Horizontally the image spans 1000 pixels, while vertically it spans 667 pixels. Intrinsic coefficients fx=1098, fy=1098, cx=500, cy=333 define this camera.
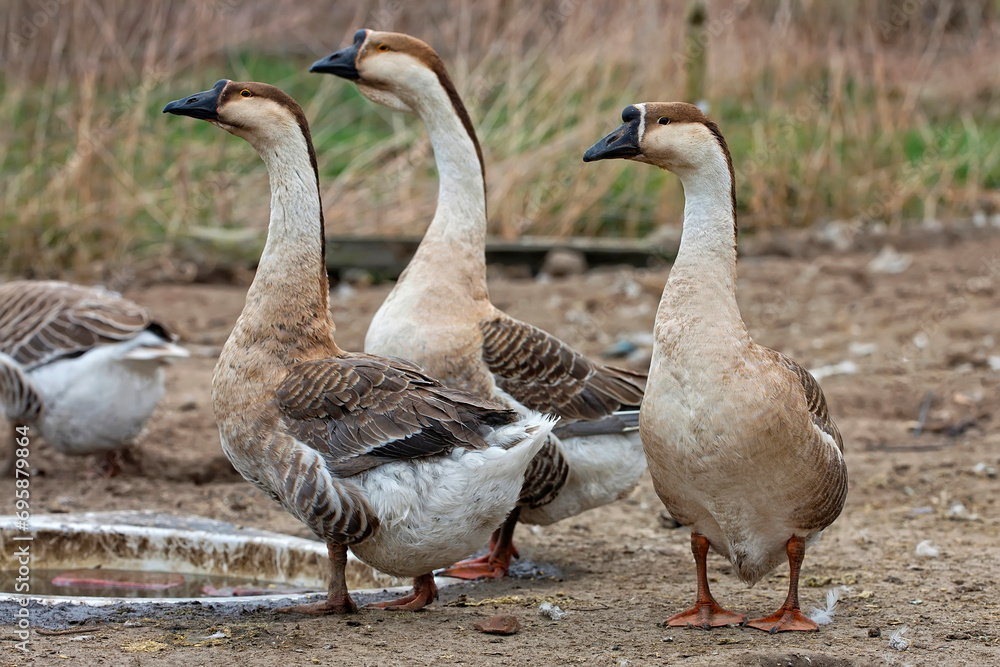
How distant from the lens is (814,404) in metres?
3.77

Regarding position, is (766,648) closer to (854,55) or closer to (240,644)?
(240,644)

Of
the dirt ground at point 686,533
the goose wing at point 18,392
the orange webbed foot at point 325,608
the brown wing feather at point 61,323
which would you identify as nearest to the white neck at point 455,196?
the dirt ground at point 686,533

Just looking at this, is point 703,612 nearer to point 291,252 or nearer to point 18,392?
point 291,252

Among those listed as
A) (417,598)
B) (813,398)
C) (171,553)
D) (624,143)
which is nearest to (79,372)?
(171,553)

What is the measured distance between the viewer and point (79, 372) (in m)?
5.55

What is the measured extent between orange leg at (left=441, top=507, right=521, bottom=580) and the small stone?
86 cm

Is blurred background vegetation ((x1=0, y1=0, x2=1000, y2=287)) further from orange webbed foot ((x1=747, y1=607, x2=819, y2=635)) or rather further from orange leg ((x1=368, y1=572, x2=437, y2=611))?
Result: orange webbed foot ((x1=747, y1=607, x2=819, y2=635))

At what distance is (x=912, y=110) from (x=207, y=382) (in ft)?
26.8

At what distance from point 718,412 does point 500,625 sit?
3.28 feet

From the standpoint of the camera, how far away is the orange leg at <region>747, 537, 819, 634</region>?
357cm

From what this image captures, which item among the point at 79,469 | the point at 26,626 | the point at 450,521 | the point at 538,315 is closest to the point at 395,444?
the point at 450,521

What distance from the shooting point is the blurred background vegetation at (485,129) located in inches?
372

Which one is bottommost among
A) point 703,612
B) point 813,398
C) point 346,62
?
point 703,612

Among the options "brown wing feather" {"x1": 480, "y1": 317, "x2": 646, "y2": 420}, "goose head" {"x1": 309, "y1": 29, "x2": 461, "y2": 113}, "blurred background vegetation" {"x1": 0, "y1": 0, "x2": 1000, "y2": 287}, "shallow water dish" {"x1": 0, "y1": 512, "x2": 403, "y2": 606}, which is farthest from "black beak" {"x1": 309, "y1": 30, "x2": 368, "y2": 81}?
"blurred background vegetation" {"x1": 0, "y1": 0, "x2": 1000, "y2": 287}
